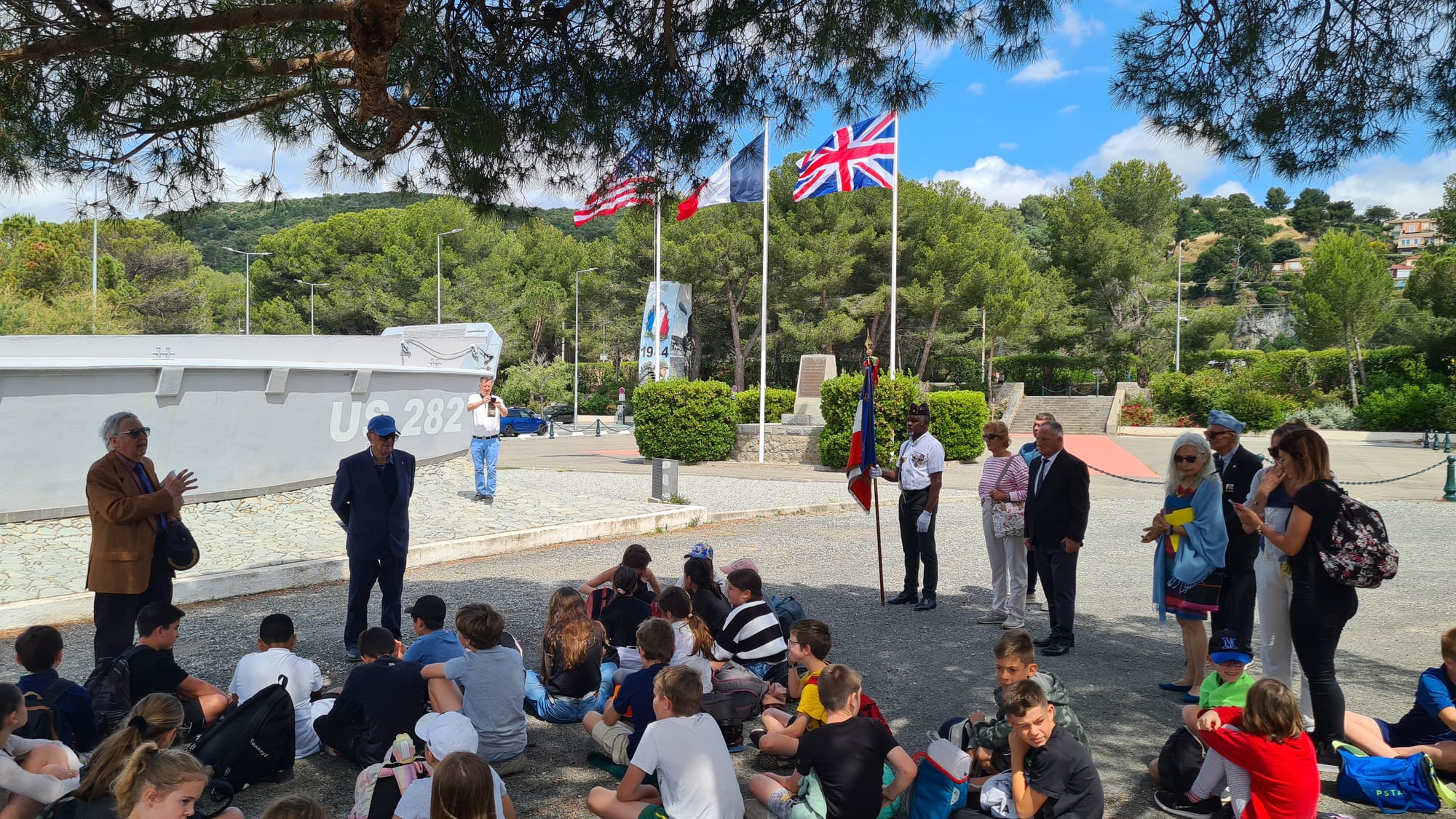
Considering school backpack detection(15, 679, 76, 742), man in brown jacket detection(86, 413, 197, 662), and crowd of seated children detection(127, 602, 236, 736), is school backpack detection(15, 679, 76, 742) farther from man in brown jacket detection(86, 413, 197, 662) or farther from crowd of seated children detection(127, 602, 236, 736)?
man in brown jacket detection(86, 413, 197, 662)

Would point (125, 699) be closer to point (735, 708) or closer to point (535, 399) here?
point (735, 708)

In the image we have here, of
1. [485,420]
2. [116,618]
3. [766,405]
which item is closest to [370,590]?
[116,618]

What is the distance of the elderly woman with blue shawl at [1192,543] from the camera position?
18.9 feet

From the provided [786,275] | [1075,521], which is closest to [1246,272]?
[786,275]

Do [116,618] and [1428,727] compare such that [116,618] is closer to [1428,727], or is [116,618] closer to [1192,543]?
[1192,543]

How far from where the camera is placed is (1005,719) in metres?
4.33

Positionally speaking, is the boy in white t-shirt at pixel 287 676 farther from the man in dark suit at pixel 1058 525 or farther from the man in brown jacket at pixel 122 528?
the man in dark suit at pixel 1058 525

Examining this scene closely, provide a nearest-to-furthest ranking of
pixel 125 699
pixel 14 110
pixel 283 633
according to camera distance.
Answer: pixel 125 699
pixel 283 633
pixel 14 110

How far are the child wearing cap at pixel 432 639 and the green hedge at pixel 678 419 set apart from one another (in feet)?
59.4

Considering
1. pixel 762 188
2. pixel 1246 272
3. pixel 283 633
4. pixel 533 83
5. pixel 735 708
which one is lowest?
pixel 735 708

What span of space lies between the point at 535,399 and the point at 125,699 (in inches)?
1979

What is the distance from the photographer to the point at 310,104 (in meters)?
7.25

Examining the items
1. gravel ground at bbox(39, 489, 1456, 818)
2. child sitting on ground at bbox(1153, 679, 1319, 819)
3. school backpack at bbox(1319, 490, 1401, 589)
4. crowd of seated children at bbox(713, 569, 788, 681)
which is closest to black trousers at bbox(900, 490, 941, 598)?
gravel ground at bbox(39, 489, 1456, 818)

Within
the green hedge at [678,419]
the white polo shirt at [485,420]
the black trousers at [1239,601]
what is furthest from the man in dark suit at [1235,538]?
the green hedge at [678,419]
